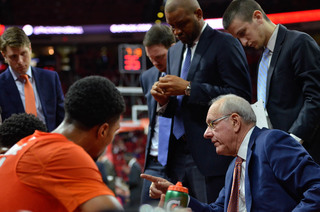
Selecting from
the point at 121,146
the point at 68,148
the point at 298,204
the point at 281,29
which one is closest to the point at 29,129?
the point at 68,148

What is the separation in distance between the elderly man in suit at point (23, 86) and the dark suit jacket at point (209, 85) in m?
1.05

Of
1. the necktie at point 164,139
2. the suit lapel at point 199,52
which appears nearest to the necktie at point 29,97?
the necktie at point 164,139

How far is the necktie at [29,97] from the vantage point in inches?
131

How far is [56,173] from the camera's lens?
1.46m

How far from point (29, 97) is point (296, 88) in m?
1.98

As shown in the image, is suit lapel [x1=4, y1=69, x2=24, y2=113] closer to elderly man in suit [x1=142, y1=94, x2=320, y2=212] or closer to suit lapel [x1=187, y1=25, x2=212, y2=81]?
suit lapel [x1=187, y1=25, x2=212, y2=81]

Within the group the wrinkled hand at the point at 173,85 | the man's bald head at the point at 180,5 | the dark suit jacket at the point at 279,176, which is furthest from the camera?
the man's bald head at the point at 180,5

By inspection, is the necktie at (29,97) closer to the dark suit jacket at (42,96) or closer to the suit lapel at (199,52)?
the dark suit jacket at (42,96)

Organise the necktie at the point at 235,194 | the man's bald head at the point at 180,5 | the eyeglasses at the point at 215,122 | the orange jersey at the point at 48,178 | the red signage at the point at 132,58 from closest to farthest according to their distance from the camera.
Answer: the orange jersey at the point at 48,178 < the necktie at the point at 235,194 < the eyeglasses at the point at 215,122 < the man's bald head at the point at 180,5 < the red signage at the point at 132,58

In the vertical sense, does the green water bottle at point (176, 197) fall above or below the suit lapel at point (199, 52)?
below

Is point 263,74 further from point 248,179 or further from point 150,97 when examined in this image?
point 150,97

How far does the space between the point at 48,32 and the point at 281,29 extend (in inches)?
560

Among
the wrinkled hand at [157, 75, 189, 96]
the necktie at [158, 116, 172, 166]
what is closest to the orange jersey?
the wrinkled hand at [157, 75, 189, 96]

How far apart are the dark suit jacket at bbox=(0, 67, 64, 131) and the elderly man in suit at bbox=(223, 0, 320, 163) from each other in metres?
1.48
